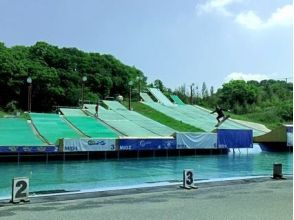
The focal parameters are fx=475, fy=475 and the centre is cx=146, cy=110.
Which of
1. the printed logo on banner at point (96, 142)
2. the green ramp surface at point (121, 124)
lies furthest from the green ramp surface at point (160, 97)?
the printed logo on banner at point (96, 142)

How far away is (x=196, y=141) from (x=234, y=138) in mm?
5004

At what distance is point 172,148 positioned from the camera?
133 ft

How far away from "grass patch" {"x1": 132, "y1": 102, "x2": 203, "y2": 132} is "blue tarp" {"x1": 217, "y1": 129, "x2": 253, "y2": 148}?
8.55 meters

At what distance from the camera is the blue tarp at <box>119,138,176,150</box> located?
122 ft

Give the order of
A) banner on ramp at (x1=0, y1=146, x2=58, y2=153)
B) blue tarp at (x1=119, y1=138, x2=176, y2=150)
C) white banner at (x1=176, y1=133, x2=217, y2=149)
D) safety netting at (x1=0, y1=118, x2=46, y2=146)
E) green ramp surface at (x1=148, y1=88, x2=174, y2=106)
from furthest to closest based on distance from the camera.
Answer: green ramp surface at (x1=148, y1=88, x2=174, y2=106) < white banner at (x1=176, y1=133, x2=217, y2=149) < blue tarp at (x1=119, y1=138, x2=176, y2=150) < safety netting at (x1=0, y1=118, x2=46, y2=146) < banner on ramp at (x1=0, y1=146, x2=58, y2=153)

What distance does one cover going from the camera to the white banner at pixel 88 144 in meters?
33.9

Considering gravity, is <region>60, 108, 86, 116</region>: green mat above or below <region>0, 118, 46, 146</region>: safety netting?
above

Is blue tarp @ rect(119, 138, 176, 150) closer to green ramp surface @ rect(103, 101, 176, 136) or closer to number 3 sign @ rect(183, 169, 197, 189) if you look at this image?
green ramp surface @ rect(103, 101, 176, 136)

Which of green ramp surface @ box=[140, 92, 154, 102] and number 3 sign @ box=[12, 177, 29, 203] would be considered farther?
green ramp surface @ box=[140, 92, 154, 102]

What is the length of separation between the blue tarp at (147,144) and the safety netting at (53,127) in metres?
5.19

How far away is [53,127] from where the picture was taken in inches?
1711

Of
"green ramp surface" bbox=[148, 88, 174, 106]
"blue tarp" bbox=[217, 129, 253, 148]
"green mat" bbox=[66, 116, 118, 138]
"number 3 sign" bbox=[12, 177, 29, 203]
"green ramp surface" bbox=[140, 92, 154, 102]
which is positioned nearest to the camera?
"number 3 sign" bbox=[12, 177, 29, 203]

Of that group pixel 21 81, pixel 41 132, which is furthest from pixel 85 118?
pixel 21 81

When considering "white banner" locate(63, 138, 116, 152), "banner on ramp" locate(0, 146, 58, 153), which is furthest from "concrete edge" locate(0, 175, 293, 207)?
"white banner" locate(63, 138, 116, 152)
